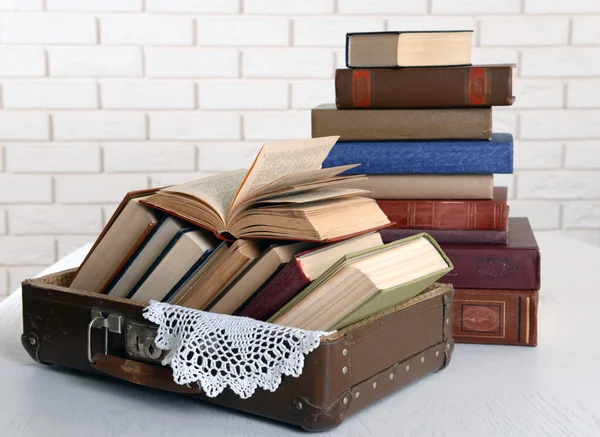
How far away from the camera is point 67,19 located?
103 inches

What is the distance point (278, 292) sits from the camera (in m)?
0.95

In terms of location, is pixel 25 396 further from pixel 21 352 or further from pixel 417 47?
pixel 417 47

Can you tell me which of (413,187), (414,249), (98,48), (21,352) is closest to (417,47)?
(413,187)

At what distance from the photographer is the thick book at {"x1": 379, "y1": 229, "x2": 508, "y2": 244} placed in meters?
1.26

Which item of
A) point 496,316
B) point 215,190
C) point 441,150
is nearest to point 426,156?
point 441,150

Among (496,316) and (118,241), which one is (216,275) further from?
(496,316)

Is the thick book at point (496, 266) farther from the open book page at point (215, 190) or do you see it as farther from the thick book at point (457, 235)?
the open book page at point (215, 190)

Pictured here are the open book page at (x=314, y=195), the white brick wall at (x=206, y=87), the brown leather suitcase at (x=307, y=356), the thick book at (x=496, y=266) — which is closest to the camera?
the brown leather suitcase at (x=307, y=356)

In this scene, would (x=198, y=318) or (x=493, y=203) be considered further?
(x=493, y=203)

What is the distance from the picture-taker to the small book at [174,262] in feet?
3.34

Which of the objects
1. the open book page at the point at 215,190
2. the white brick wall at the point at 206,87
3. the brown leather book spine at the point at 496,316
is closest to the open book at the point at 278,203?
the open book page at the point at 215,190

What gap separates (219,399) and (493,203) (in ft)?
1.78

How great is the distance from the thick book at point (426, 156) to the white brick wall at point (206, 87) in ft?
4.55

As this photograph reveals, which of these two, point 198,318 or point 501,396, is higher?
point 198,318
